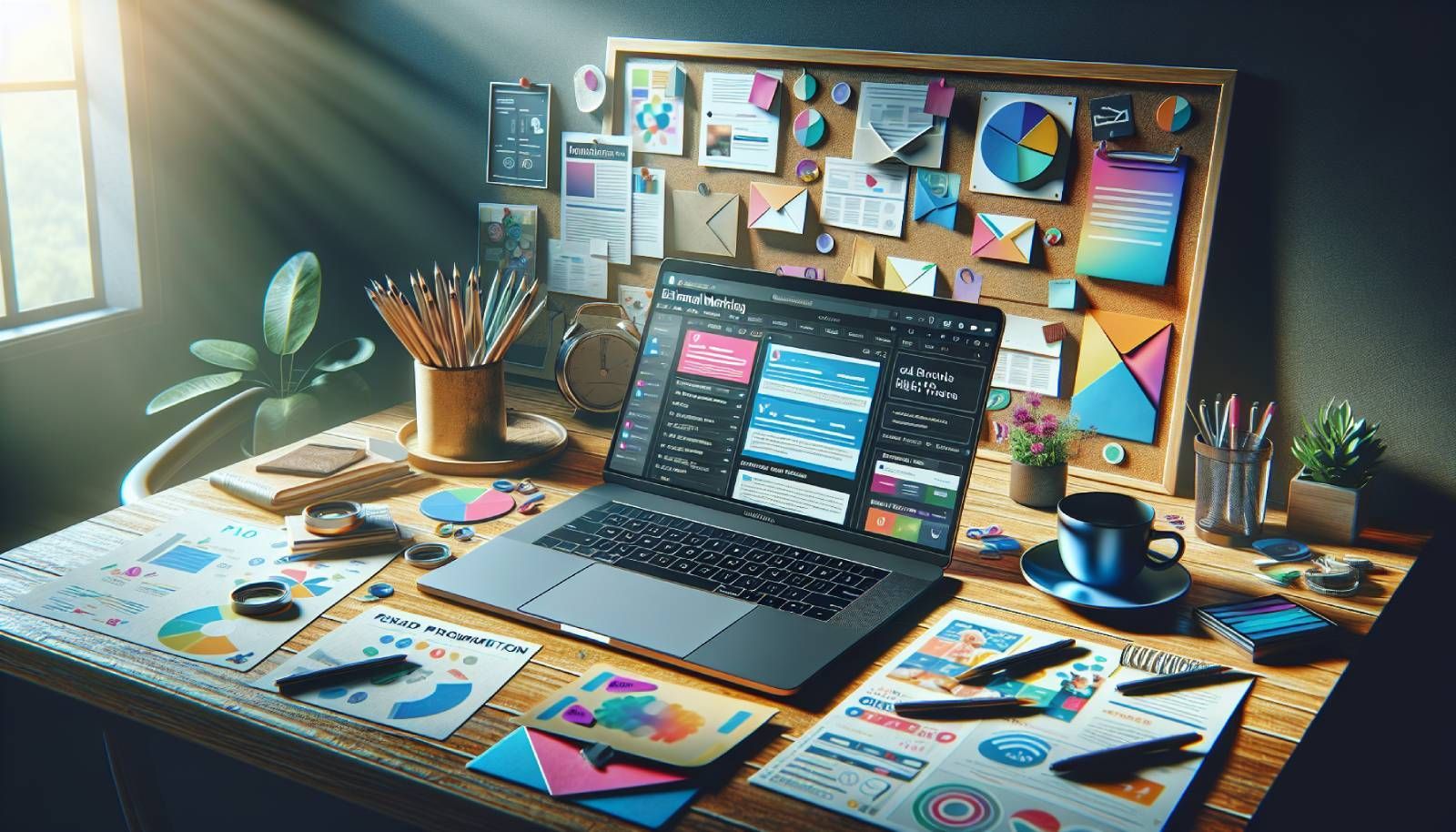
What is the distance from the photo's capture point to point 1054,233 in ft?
5.15

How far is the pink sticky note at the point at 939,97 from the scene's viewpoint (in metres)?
1.59

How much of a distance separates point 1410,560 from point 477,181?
1.53 metres

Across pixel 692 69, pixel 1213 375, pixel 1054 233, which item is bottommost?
pixel 1213 375

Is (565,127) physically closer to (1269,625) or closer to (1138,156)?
(1138,156)

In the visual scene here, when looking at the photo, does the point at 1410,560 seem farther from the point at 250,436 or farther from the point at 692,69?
the point at 250,436

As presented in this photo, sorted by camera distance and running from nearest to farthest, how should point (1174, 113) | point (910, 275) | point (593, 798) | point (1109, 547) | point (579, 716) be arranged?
point (593, 798), point (579, 716), point (1109, 547), point (1174, 113), point (910, 275)

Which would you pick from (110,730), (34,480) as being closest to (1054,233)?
(110,730)

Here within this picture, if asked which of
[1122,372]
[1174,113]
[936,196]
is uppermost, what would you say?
[1174,113]

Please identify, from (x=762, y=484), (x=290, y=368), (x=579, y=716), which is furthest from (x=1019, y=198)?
(x=290, y=368)

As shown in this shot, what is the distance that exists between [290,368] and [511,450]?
0.82m

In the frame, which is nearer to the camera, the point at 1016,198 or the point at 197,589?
the point at 197,589

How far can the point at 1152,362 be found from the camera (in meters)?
1.54

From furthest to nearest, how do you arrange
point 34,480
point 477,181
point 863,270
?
1. point 34,480
2. point 477,181
3. point 863,270

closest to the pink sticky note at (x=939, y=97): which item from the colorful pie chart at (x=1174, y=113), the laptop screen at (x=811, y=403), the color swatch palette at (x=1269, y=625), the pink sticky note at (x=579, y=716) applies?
the colorful pie chart at (x=1174, y=113)
